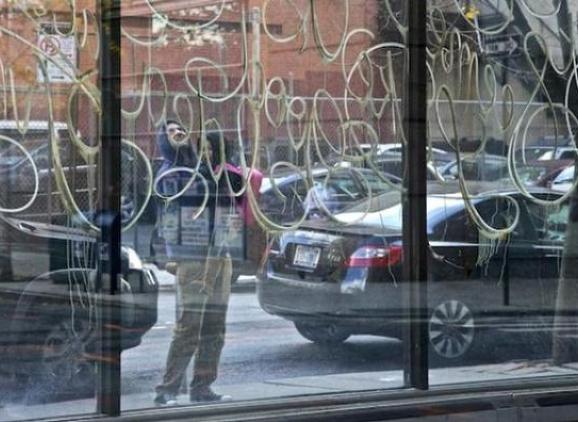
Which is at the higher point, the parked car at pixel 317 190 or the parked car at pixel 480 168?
the parked car at pixel 480 168

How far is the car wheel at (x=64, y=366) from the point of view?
247 inches

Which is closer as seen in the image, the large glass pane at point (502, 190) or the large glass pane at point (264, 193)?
the large glass pane at point (264, 193)

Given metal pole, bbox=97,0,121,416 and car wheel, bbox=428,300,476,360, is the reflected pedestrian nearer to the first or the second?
metal pole, bbox=97,0,121,416

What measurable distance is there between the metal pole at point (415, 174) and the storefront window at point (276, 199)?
16 mm

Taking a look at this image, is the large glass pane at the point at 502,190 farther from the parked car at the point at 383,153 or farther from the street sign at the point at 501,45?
the parked car at the point at 383,153

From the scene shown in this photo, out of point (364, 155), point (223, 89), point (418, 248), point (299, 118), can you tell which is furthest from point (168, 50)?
point (418, 248)

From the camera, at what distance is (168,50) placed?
6609 millimetres

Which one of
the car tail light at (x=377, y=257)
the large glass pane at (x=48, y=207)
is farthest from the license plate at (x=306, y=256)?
the large glass pane at (x=48, y=207)

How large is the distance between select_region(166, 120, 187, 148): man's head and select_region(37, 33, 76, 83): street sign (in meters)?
0.66

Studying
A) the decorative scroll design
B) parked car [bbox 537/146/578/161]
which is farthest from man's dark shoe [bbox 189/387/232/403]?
parked car [bbox 537/146/578/161]

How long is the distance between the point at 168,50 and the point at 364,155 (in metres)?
1.46

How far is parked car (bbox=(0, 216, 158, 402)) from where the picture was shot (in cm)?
620

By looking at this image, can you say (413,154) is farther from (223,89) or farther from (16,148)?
(16,148)

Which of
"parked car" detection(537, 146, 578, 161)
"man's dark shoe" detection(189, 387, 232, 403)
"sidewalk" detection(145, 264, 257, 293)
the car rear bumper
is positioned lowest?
"man's dark shoe" detection(189, 387, 232, 403)
